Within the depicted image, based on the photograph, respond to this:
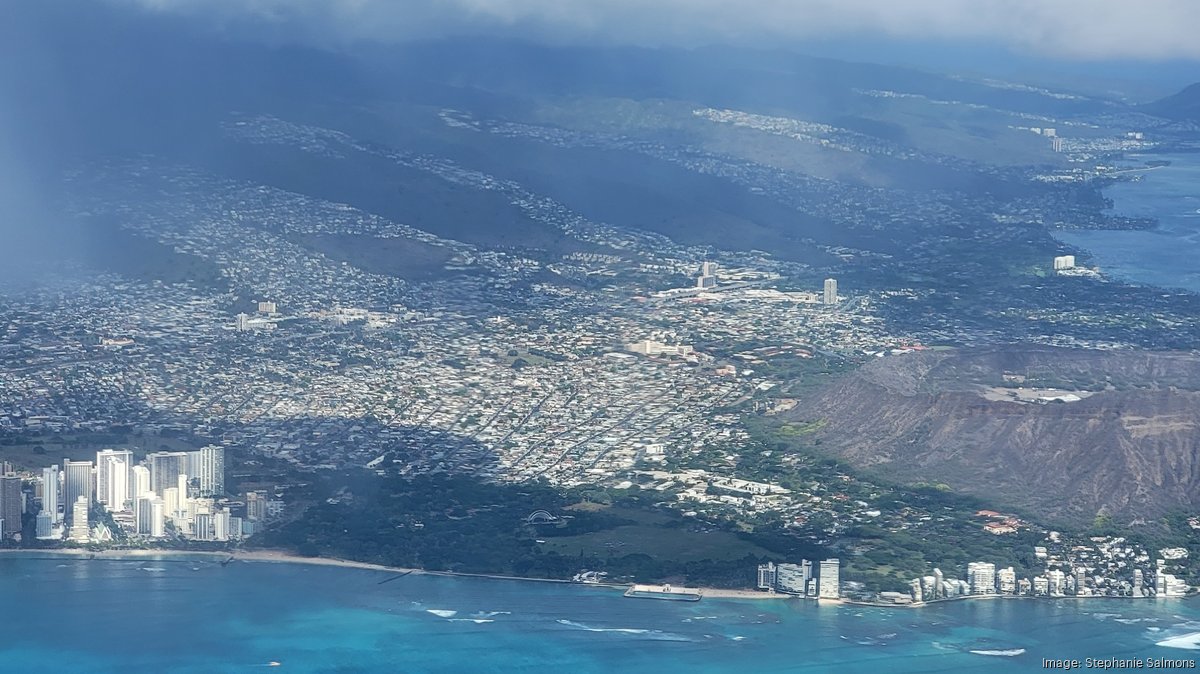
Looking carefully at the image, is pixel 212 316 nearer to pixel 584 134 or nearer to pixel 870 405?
pixel 870 405

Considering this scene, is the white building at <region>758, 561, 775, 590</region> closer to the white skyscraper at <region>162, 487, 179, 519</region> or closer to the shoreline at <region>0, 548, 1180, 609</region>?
the shoreline at <region>0, 548, 1180, 609</region>

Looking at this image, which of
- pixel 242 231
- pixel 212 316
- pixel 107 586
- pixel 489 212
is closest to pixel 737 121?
pixel 489 212

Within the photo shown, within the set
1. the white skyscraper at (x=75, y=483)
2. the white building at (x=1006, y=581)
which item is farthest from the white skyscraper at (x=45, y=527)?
the white building at (x=1006, y=581)

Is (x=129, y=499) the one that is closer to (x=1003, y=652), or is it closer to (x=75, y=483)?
(x=75, y=483)

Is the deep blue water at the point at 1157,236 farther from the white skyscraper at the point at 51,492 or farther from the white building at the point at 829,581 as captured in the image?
the white skyscraper at the point at 51,492

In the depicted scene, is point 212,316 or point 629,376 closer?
point 629,376
